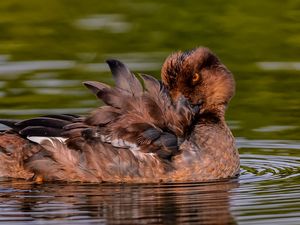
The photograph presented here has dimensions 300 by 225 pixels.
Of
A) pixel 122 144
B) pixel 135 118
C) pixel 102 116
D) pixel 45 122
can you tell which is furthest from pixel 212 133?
pixel 45 122

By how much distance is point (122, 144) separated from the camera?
1298 centimetres

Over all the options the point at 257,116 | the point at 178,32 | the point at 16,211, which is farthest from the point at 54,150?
the point at 178,32

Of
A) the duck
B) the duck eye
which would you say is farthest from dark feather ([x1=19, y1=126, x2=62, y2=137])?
the duck eye

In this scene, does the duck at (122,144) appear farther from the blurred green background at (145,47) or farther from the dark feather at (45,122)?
the blurred green background at (145,47)

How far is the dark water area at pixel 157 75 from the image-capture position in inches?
459

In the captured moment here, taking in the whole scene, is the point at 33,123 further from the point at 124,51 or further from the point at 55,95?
the point at 124,51

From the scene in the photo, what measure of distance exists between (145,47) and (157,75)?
6.28ft

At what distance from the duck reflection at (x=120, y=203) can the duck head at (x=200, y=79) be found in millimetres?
1173

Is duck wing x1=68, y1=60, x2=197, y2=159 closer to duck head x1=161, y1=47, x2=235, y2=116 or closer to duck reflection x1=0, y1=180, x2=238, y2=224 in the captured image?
duck head x1=161, y1=47, x2=235, y2=116

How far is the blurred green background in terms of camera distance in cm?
1617

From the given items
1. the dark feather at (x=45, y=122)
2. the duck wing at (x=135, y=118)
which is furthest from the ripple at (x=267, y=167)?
the dark feather at (x=45, y=122)

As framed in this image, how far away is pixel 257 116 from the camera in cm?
1582

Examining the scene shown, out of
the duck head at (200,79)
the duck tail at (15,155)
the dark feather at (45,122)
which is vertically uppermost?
the duck head at (200,79)

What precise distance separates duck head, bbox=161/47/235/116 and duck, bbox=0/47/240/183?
19cm
